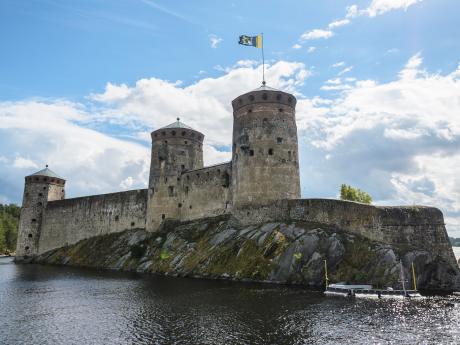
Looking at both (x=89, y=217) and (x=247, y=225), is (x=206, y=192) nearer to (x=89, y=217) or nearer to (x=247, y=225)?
(x=247, y=225)

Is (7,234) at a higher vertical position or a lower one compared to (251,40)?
lower

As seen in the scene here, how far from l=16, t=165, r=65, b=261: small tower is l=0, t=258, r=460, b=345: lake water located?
40032 mm

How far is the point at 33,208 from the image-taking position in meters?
69.8

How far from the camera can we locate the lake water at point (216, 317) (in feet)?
61.3

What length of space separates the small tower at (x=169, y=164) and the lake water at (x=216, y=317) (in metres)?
21.1

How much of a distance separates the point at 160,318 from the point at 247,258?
53.4 ft

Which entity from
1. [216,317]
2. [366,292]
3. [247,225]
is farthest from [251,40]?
[216,317]

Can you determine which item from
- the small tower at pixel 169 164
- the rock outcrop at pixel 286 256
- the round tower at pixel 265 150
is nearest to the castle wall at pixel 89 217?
the small tower at pixel 169 164

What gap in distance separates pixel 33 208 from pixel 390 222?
59599 millimetres

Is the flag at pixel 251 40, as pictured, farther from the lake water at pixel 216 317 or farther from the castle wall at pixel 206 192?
the lake water at pixel 216 317

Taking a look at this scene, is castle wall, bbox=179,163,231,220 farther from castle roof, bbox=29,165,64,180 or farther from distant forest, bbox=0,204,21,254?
distant forest, bbox=0,204,21,254

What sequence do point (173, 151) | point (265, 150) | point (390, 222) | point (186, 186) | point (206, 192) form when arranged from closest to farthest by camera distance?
1. point (390, 222)
2. point (265, 150)
3. point (206, 192)
4. point (186, 186)
5. point (173, 151)

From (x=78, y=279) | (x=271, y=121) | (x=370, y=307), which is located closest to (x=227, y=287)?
(x=370, y=307)

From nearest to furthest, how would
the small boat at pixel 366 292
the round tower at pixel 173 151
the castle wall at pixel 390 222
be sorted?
the small boat at pixel 366 292
the castle wall at pixel 390 222
the round tower at pixel 173 151
